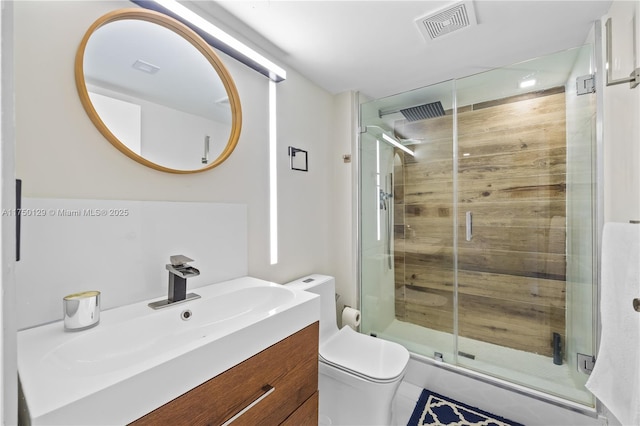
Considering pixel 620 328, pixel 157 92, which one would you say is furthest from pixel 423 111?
pixel 157 92

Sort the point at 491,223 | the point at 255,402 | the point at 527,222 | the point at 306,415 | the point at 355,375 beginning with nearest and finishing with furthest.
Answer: the point at 255,402, the point at 306,415, the point at 355,375, the point at 527,222, the point at 491,223

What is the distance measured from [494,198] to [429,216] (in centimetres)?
53

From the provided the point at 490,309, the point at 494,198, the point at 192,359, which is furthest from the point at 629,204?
the point at 192,359

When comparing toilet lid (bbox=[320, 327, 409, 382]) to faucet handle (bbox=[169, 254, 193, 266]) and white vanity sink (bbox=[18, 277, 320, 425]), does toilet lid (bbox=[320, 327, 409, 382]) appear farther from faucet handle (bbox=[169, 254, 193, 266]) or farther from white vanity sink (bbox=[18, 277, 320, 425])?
faucet handle (bbox=[169, 254, 193, 266])

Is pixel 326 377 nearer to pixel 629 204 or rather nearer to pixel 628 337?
pixel 628 337

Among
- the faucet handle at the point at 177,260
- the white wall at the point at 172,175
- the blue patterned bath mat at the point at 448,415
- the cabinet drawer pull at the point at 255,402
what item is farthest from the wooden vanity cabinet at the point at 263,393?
the blue patterned bath mat at the point at 448,415

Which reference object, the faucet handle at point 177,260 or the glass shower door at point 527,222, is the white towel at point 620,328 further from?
the faucet handle at point 177,260

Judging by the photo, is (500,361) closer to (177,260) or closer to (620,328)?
(620,328)

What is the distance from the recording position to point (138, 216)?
110cm

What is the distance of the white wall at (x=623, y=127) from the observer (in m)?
1.10

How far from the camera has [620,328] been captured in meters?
0.94

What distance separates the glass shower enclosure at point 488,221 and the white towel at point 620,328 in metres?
0.74

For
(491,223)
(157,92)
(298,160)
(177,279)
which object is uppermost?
(157,92)

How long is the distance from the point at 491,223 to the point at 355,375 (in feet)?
5.59
